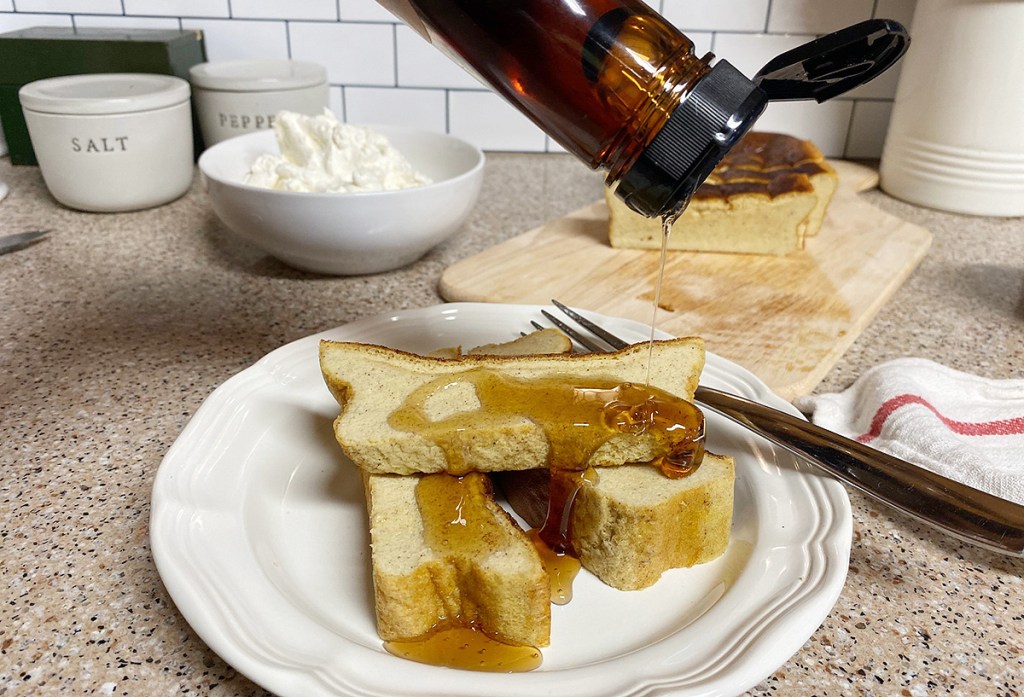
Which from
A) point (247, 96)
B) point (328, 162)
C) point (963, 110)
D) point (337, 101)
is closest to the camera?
point (328, 162)

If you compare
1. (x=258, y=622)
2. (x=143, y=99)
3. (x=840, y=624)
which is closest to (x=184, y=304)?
(x=143, y=99)

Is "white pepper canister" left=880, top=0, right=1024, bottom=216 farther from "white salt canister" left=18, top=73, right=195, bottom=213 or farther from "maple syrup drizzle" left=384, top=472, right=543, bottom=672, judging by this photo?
"white salt canister" left=18, top=73, right=195, bottom=213

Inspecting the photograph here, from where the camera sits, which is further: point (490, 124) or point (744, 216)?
point (490, 124)

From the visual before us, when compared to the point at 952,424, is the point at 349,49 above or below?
above

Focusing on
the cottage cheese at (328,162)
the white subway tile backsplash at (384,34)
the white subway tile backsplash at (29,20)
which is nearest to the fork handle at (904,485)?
the cottage cheese at (328,162)

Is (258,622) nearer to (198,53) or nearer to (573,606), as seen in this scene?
(573,606)

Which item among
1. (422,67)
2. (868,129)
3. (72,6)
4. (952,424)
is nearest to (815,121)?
(868,129)

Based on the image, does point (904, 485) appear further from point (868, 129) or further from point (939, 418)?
point (868, 129)
